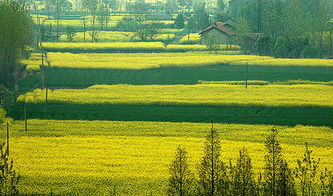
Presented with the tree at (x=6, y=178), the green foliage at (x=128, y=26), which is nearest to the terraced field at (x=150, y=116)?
the tree at (x=6, y=178)

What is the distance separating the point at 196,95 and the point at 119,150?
62.1ft

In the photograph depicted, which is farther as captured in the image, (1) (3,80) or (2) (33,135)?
(1) (3,80)

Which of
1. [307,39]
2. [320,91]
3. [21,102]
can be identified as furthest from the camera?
[307,39]

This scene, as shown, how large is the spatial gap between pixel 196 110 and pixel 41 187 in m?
21.4

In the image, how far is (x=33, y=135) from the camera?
40438 mm

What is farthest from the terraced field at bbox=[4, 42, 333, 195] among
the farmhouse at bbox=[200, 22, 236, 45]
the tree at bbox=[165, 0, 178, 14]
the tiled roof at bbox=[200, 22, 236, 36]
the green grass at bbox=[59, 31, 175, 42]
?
the tree at bbox=[165, 0, 178, 14]

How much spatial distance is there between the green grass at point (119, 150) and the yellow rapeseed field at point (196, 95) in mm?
6444

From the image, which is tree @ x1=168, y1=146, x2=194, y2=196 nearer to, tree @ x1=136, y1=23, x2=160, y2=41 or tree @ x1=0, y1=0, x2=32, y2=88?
tree @ x1=0, y1=0, x2=32, y2=88

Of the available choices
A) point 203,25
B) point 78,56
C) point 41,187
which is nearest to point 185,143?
point 41,187

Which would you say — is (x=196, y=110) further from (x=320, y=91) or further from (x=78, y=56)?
(x=78, y=56)

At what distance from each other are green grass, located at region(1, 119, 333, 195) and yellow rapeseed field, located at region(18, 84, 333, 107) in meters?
6.44

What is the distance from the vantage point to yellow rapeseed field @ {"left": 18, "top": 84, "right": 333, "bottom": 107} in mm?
50281

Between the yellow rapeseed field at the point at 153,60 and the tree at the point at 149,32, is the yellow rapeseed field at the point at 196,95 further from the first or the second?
the tree at the point at 149,32

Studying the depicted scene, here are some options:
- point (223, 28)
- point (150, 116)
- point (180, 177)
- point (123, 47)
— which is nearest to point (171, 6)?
point (223, 28)
